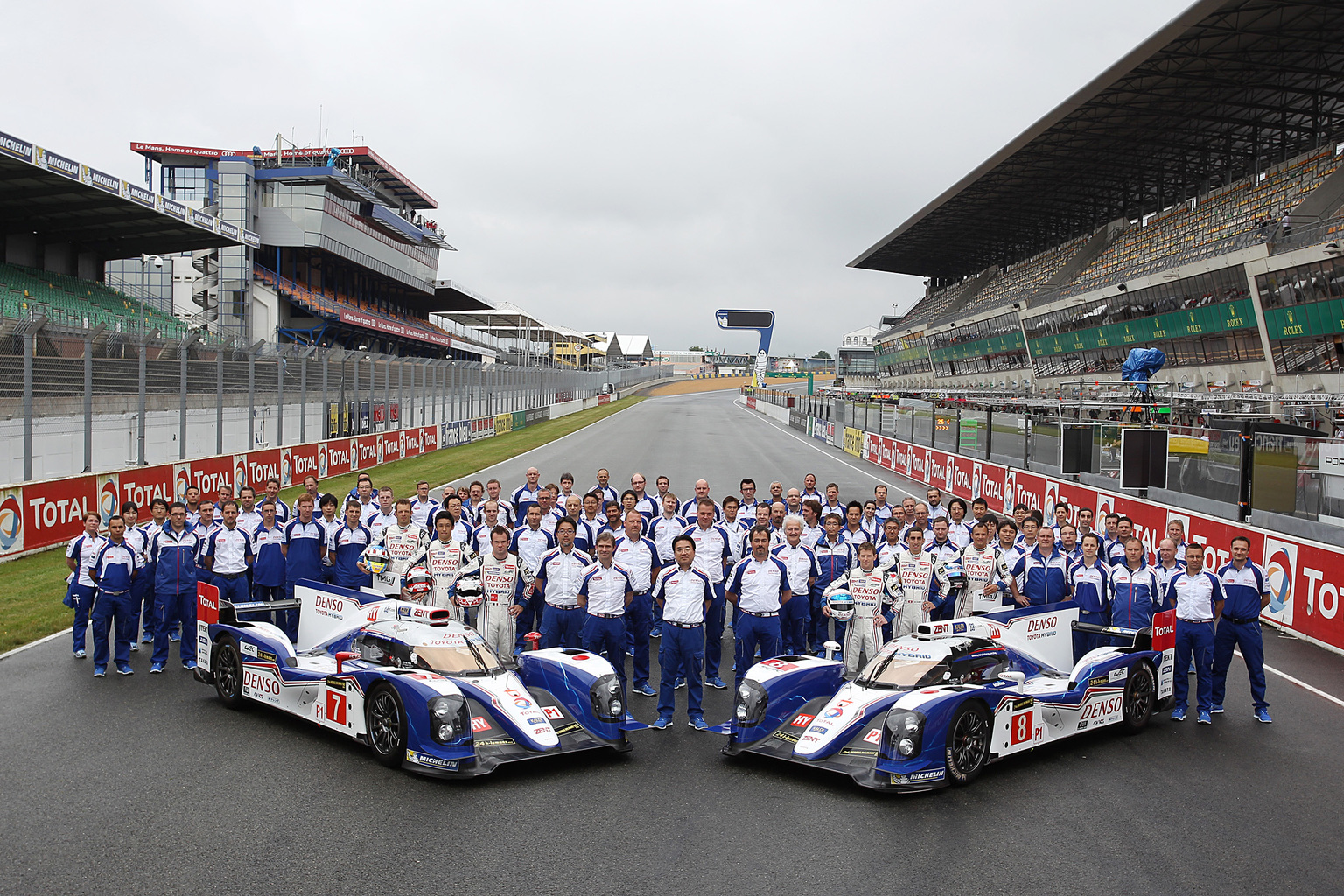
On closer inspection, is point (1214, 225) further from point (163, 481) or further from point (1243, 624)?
point (163, 481)

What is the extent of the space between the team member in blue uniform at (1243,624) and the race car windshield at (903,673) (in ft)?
9.76

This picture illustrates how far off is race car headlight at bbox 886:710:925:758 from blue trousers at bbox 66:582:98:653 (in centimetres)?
780

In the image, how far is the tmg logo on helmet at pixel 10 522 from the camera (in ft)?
45.1

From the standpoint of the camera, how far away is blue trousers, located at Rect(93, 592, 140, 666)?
9.09 meters

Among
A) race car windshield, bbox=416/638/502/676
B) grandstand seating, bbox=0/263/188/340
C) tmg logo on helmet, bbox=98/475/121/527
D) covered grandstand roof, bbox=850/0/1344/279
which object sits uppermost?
covered grandstand roof, bbox=850/0/1344/279

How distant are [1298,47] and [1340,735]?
117 ft

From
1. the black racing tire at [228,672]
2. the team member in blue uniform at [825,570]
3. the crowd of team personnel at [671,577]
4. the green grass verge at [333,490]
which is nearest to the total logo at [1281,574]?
the crowd of team personnel at [671,577]

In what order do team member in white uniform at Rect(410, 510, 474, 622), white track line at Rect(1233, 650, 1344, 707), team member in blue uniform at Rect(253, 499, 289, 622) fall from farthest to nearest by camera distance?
team member in blue uniform at Rect(253, 499, 289, 622), team member in white uniform at Rect(410, 510, 474, 622), white track line at Rect(1233, 650, 1344, 707)

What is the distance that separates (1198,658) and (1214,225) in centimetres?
3935

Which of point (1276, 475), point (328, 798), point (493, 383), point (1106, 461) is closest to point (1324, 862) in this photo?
point (328, 798)

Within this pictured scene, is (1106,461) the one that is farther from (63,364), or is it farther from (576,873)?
(63,364)

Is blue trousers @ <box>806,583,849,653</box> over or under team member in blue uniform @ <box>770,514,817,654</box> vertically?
under

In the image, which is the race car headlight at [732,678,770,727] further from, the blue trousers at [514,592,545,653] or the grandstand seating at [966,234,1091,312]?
the grandstand seating at [966,234,1091,312]

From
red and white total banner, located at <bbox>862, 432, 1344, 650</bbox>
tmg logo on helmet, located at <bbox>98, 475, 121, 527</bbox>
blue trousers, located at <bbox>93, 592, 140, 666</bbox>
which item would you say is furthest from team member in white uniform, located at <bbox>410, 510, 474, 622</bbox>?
Answer: tmg logo on helmet, located at <bbox>98, 475, 121, 527</bbox>
